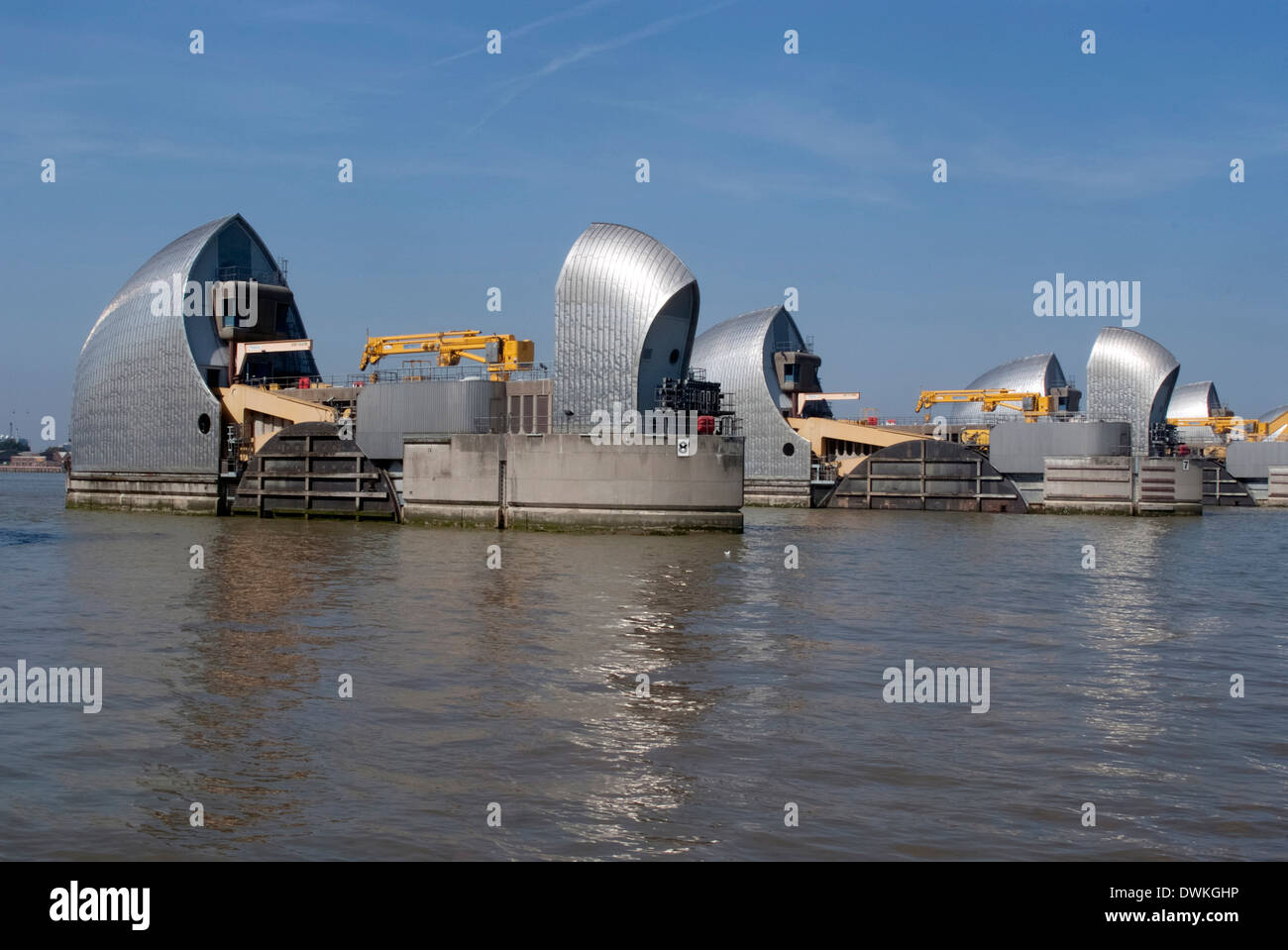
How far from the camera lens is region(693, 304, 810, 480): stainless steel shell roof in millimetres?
76625

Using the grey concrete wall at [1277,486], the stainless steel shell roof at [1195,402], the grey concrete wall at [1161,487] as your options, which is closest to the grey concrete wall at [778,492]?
the grey concrete wall at [1161,487]

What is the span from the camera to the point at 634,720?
14.3 meters

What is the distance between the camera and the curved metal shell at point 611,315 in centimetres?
4947

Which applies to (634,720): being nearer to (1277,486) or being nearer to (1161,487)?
(1161,487)

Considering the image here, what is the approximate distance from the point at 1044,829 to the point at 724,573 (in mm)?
21955

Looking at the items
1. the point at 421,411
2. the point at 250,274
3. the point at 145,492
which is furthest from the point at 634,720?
the point at 250,274

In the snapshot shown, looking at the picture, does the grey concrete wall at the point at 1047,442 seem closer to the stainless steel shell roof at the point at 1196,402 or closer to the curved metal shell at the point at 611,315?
the curved metal shell at the point at 611,315

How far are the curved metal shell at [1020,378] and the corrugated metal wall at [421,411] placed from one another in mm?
64511

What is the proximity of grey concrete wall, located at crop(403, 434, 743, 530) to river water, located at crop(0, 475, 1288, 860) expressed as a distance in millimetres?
15126

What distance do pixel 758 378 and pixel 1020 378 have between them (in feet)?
136

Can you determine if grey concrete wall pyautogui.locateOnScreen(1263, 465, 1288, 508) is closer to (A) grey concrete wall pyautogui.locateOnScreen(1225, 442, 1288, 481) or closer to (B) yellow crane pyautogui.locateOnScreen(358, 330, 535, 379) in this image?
(A) grey concrete wall pyautogui.locateOnScreen(1225, 442, 1288, 481)

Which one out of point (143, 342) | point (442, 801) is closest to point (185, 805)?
point (442, 801)

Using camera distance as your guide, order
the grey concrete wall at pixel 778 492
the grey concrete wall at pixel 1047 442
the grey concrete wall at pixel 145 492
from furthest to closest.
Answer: the grey concrete wall at pixel 778 492 < the grey concrete wall at pixel 1047 442 < the grey concrete wall at pixel 145 492

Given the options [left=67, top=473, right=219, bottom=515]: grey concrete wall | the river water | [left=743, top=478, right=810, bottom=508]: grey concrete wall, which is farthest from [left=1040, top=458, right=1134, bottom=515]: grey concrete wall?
[left=67, top=473, right=219, bottom=515]: grey concrete wall
